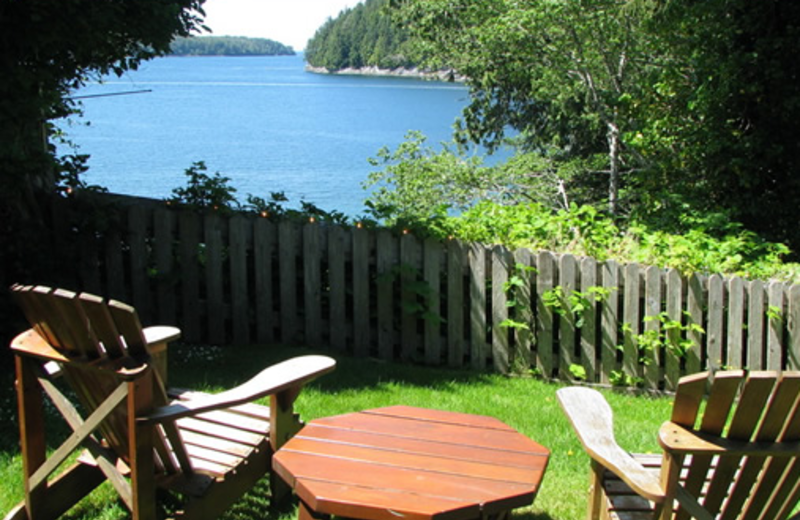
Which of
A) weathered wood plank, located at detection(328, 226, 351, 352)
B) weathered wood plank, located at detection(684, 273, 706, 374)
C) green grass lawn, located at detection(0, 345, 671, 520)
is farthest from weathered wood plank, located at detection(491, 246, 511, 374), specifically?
weathered wood plank, located at detection(684, 273, 706, 374)

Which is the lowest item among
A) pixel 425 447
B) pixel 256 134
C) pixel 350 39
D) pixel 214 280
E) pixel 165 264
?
pixel 256 134

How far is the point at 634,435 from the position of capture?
17.7 feet

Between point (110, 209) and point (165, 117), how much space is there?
32846mm

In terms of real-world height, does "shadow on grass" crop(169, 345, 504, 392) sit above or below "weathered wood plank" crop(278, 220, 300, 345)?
below

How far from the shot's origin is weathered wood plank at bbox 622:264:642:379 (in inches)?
254

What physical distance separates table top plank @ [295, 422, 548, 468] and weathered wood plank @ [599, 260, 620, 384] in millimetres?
3171

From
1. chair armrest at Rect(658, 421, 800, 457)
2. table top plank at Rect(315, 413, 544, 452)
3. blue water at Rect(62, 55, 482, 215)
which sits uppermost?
chair armrest at Rect(658, 421, 800, 457)

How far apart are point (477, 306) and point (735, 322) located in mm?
1924

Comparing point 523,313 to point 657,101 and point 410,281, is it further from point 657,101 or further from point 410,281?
point 657,101

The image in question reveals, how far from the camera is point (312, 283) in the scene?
695 cm

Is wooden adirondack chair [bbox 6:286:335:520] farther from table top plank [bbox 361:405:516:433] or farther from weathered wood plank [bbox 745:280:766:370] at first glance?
weathered wood plank [bbox 745:280:766:370]

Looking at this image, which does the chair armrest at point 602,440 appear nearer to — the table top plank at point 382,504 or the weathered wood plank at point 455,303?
the table top plank at point 382,504

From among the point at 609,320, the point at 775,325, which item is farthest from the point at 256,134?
the point at 775,325

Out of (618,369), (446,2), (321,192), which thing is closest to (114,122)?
(321,192)
